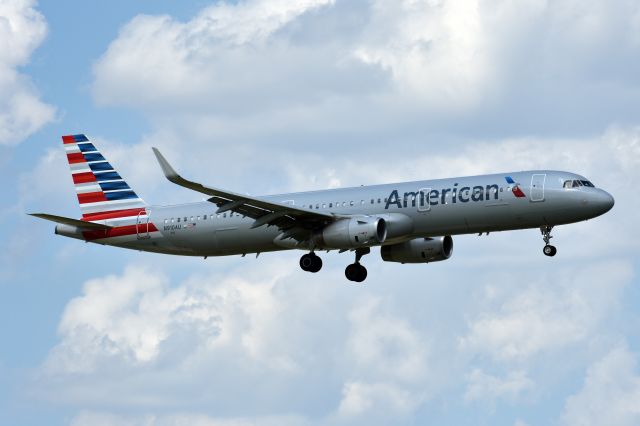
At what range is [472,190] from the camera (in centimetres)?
7206

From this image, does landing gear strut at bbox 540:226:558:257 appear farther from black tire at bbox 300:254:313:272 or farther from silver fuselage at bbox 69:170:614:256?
black tire at bbox 300:254:313:272

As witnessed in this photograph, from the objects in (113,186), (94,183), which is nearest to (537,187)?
(113,186)

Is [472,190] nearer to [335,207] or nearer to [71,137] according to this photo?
[335,207]

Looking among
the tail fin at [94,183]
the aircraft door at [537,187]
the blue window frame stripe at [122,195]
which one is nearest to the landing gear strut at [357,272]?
the tail fin at [94,183]

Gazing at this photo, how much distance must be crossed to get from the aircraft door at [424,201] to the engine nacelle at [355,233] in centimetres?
199

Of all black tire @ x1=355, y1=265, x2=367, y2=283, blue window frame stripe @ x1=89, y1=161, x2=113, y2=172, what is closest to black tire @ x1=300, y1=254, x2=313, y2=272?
black tire @ x1=355, y1=265, x2=367, y2=283

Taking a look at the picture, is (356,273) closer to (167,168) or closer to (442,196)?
(442,196)

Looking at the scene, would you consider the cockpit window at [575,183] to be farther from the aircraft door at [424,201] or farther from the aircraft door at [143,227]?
the aircraft door at [143,227]

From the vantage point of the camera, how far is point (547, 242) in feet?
237

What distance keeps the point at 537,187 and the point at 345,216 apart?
10.1 m

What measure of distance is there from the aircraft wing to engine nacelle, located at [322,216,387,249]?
0.81 metres

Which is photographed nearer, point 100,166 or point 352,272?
point 352,272

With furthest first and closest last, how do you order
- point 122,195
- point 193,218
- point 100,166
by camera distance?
point 100,166 < point 122,195 < point 193,218

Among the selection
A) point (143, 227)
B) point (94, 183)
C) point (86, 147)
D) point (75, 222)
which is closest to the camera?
point (75, 222)
